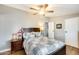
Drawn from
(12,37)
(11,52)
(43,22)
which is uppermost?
(43,22)

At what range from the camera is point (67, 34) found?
70.2 inches

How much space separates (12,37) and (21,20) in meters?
0.40

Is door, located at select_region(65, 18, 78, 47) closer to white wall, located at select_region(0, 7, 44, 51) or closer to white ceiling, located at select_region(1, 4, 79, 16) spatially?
white ceiling, located at select_region(1, 4, 79, 16)

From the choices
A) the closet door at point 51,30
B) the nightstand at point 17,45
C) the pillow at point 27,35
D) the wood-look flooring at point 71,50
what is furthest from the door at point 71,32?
the nightstand at point 17,45

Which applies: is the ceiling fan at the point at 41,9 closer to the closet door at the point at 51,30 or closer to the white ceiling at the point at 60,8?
the white ceiling at the point at 60,8

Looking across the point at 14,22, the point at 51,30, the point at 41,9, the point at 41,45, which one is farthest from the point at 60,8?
the point at 14,22

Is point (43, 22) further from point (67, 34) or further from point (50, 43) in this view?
point (67, 34)

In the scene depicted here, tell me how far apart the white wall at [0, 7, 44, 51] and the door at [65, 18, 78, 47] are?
548 millimetres

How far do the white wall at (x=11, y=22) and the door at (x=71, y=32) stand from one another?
0.55 metres

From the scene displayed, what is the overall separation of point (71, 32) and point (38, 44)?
0.73m

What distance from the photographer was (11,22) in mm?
1729

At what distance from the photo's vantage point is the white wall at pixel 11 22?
5.46 feet
